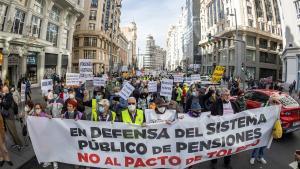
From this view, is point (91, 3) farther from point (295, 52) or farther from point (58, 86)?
point (58, 86)

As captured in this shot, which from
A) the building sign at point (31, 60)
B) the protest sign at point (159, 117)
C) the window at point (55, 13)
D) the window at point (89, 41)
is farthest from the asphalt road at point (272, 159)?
the window at point (89, 41)

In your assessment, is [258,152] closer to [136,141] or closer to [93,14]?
[136,141]

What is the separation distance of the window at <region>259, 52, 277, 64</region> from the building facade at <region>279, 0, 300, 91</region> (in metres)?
22.1

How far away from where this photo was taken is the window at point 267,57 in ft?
210

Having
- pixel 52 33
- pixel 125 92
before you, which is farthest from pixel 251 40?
pixel 125 92

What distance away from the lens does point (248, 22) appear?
6169 centimetres

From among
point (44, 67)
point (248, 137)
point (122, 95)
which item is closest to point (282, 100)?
point (248, 137)

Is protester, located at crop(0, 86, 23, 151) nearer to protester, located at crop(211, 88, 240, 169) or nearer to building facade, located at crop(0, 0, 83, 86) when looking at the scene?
protester, located at crop(211, 88, 240, 169)

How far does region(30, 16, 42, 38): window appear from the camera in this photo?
107 feet

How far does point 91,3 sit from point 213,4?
30.4 metres

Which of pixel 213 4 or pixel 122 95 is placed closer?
pixel 122 95

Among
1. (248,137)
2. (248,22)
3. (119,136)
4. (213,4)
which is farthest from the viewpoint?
(213,4)

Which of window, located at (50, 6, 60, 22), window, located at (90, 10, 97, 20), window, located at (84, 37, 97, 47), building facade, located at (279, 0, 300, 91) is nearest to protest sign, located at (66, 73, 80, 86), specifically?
window, located at (50, 6, 60, 22)

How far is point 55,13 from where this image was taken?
39344 millimetres
